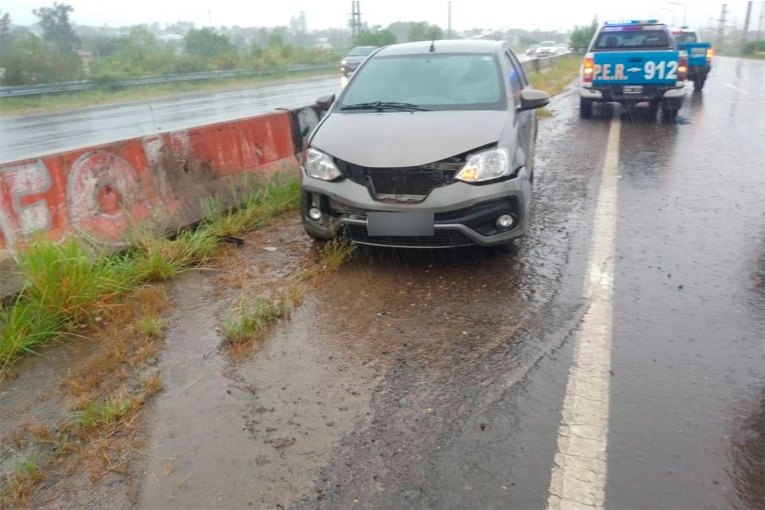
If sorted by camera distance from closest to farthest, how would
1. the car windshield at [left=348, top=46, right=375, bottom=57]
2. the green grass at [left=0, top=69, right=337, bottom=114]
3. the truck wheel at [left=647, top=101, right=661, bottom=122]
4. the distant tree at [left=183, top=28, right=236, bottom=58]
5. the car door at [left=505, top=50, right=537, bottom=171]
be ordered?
the car door at [left=505, top=50, right=537, bottom=171], the truck wheel at [left=647, top=101, right=661, bottom=122], the green grass at [left=0, top=69, right=337, bottom=114], the car windshield at [left=348, top=46, right=375, bottom=57], the distant tree at [left=183, top=28, right=236, bottom=58]

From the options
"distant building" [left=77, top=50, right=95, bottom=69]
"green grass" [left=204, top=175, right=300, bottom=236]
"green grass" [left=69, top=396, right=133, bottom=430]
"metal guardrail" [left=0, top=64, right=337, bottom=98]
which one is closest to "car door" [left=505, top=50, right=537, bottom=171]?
"green grass" [left=204, top=175, right=300, bottom=236]

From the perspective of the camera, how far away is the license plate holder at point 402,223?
4633 millimetres

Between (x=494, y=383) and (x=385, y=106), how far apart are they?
309cm

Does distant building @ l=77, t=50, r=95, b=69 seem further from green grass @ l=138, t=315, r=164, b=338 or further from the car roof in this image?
green grass @ l=138, t=315, r=164, b=338

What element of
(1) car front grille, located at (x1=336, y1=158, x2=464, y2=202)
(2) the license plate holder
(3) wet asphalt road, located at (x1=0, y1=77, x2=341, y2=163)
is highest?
(1) car front grille, located at (x1=336, y1=158, x2=464, y2=202)

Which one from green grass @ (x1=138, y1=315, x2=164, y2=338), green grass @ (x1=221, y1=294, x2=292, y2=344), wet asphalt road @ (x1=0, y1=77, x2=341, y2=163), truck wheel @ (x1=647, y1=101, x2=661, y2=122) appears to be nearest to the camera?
green grass @ (x1=221, y1=294, x2=292, y2=344)

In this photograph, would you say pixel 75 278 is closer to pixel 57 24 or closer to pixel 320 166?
pixel 320 166

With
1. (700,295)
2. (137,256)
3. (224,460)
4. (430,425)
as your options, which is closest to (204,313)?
(137,256)

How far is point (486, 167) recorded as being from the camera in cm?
470

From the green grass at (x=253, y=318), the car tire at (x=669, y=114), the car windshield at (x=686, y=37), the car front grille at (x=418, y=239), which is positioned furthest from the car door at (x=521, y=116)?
the car windshield at (x=686, y=37)

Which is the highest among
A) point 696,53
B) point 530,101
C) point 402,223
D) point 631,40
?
point 631,40

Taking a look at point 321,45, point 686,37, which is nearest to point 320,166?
point 686,37

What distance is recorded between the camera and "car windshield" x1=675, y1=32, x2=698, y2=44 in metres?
20.2

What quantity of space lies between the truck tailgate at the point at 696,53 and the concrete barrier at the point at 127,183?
15.6 meters
